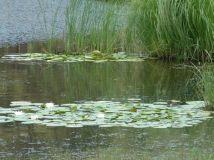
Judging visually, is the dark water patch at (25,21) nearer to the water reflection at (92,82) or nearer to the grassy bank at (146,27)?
the grassy bank at (146,27)

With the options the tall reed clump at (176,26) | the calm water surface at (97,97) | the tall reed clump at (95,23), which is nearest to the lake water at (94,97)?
the calm water surface at (97,97)

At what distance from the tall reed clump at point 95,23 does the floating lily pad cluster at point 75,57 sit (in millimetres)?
200

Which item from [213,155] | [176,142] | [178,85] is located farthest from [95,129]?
[178,85]

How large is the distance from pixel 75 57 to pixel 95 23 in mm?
664

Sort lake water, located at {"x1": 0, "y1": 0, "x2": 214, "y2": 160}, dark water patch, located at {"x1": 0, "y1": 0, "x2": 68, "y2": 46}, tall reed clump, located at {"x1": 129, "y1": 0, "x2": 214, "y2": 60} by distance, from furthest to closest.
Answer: dark water patch, located at {"x1": 0, "y1": 0, "x2": 68, "y2": 46} < tall reed clump, located at {"x1": 129, "y1": 0, "x2": 214, "y2": 60} < lake water, located at {"x1": 0, "y1": 0, "x2": 214, "y2": 160}

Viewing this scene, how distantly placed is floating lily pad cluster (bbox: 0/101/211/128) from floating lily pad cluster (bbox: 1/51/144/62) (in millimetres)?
4041

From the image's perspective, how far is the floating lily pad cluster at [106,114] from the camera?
7211 mm

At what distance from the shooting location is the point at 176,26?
39.3 ft

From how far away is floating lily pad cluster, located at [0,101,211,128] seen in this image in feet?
23.7

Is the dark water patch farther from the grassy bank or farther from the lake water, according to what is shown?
the grassy bank

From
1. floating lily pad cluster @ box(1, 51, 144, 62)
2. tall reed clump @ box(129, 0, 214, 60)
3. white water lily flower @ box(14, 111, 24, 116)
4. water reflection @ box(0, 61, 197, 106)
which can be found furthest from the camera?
floating lily pad cluster @ box(1, 51, 144, 62)

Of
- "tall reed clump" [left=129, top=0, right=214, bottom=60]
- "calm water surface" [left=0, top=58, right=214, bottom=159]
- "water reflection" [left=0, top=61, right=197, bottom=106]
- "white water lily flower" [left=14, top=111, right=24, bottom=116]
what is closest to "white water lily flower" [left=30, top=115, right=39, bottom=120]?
"white water lily flower" [left=14, top=111, right=24, bottom=116]

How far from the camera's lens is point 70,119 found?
288 inches

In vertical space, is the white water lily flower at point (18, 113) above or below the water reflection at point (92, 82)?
above
